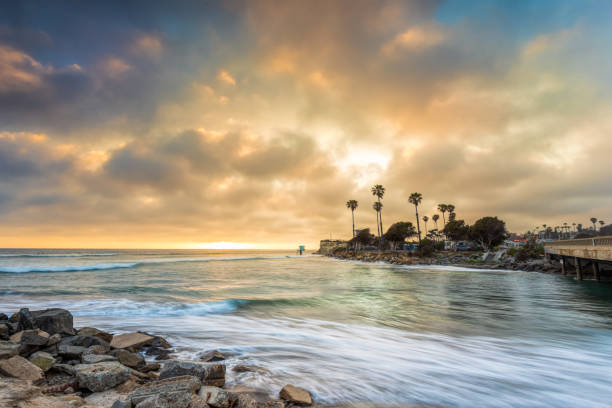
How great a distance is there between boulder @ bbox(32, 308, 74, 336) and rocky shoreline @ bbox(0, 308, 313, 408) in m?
0.34

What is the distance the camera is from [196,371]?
15.4 feet

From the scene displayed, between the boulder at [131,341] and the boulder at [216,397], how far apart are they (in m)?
3.88

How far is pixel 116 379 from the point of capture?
15.0 ft

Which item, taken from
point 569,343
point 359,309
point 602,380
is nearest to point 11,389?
point 602,380

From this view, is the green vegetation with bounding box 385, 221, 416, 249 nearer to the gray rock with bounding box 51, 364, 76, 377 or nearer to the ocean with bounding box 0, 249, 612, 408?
the ocean with bounding box 0, 249, 612, 408

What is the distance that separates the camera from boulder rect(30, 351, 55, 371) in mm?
5152

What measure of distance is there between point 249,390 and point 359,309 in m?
10.9

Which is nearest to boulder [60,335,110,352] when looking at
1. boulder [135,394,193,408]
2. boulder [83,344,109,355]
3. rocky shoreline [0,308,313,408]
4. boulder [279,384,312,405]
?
rocky shoreline [0,308,313,408]

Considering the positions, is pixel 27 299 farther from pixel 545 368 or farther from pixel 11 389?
pixel 545 368

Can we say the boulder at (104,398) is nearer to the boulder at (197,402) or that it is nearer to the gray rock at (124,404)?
the gray rock at (124,404)

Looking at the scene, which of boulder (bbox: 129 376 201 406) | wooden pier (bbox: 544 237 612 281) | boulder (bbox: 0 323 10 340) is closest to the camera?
boulder (bbox: 129 376 201 406)

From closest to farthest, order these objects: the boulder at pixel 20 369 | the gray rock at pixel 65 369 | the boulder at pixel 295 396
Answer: the boulder at pixel 295 396 → the boulder at pixel 20 369 → the gray rock at pixel 65 369

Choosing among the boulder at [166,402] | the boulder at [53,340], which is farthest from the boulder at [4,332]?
the boulder at [166,402]

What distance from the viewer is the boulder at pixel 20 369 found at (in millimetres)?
4637
